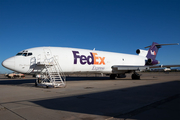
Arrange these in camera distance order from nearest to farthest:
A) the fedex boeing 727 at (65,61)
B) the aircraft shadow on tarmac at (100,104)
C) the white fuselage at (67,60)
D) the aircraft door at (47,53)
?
the aircraft shadow on tarmac at (100,104), the white fuselage at (67,60), the fedex boeing 727 at (65,61), the aircraft door at (47,53)

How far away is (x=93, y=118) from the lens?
14.8 feet

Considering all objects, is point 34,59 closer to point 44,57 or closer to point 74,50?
point 44,57

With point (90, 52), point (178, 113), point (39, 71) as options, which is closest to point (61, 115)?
point (178, 113)

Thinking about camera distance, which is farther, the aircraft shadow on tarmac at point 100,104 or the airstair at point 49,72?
the airstair at point 49,72

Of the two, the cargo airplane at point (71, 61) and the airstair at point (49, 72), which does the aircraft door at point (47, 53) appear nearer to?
the cargo airplane at point (71, 61)

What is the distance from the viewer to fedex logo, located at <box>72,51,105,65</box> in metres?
17.4

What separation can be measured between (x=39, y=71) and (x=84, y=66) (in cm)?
542

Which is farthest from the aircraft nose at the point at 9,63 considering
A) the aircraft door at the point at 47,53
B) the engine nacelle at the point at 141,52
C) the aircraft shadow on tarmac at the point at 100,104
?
the engine nacelle at the point at 141,52

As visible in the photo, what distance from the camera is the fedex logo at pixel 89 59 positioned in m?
17.4

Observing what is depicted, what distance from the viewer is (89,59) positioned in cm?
1842

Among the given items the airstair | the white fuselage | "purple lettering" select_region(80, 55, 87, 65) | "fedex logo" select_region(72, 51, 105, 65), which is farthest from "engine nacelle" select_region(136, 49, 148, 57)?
the airstair

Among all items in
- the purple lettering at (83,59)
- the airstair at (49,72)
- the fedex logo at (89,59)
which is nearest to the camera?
the airstair at (49,72)

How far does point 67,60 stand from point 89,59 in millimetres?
3202

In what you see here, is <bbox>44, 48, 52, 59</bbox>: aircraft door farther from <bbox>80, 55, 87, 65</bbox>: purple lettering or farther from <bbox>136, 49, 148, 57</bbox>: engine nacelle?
<bbox>136, 49, 148, 57</bbox>: engine nacelle
